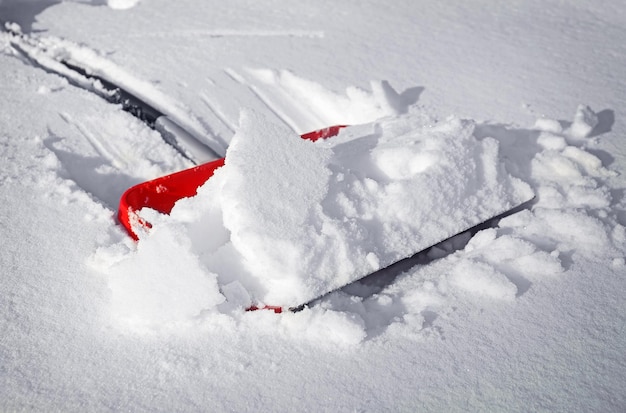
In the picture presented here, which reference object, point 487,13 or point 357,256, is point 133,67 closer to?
point 357,256

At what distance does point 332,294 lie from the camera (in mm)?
1512

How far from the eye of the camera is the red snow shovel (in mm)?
1679

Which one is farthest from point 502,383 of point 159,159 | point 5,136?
point 5,136

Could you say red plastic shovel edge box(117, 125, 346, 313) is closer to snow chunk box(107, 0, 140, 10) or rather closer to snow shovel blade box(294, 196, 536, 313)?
snow shovel blade box(294, 196, 536, 313)

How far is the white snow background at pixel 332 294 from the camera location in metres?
1.30

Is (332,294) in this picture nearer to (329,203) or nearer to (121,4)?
(329,203)

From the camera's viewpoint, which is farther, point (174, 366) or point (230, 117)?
point (230, 117)

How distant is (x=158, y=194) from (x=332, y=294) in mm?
635

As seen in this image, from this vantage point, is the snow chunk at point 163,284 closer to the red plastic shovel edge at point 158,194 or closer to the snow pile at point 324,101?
the red plastic shovel edge at point 158,194

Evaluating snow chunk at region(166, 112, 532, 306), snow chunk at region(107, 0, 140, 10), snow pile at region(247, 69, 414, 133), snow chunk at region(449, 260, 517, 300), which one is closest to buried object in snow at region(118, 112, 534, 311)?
snow chunk at region(166, 112, 532, 306)

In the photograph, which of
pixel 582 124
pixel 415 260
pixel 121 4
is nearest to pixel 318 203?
pixel 415 260

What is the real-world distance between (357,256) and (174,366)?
51 cm

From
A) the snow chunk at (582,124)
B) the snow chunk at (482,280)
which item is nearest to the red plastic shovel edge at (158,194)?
the snow chunk at (482,280)

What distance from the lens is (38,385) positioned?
49.6 inches
